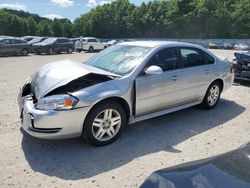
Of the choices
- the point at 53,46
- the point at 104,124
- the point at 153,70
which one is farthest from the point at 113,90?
the point at 53,46

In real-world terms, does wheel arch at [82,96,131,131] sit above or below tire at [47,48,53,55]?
above

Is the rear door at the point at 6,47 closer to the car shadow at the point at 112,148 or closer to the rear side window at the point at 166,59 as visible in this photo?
the car shadow at the point at 112,148

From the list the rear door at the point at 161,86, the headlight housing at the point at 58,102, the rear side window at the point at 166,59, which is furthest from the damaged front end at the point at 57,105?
the rear side window at the point at 166,59

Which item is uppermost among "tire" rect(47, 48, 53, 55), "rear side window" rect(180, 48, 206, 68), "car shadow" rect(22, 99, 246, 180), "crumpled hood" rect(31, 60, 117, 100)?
"rear side window" rect(180, 48, 206, 68)

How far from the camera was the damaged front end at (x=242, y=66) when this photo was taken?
31.4ft

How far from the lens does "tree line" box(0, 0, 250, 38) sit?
272 feet

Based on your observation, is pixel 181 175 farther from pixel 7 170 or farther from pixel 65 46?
pixel 65 46

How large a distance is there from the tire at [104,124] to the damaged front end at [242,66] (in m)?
6.08

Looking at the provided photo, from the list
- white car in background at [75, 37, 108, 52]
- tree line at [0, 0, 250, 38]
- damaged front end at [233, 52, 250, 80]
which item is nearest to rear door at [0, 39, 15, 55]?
white car in background at [75, 37, 108, 52]

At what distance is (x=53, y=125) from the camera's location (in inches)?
168

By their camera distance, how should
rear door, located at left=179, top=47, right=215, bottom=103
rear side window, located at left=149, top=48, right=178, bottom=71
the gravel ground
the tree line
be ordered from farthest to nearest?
the tree line → rear door, located at left=179, top=47, right=215, bottom=103 → rear side window, located at left=149, top=48, right=178, bottom=71 → the gravel ground

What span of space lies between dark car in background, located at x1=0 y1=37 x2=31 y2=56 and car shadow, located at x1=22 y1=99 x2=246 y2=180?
66.6 ft

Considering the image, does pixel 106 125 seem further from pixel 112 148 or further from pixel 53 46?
pixel 53 46

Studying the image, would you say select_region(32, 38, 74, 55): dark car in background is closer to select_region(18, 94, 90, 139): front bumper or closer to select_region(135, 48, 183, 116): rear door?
select_region(135, 48, 183, 116): rear door
